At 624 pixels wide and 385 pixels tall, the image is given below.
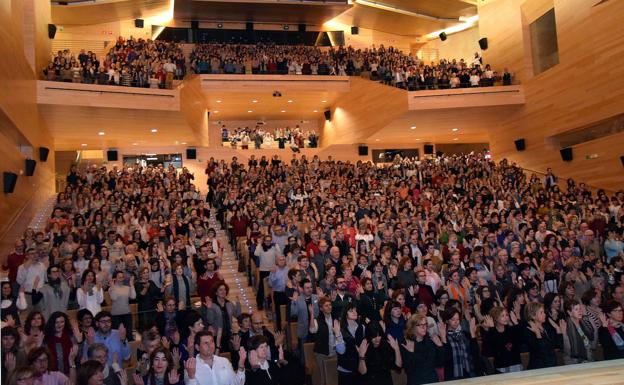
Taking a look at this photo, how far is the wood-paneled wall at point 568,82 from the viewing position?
41.9 ft

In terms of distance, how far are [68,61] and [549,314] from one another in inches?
509

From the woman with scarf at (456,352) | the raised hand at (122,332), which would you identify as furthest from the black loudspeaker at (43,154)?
the woman with scarf at (456,352)

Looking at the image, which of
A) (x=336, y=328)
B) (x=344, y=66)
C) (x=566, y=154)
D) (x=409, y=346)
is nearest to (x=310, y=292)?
A: (x=336, y=328)

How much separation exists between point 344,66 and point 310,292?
529 inches

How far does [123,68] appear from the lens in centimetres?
1473

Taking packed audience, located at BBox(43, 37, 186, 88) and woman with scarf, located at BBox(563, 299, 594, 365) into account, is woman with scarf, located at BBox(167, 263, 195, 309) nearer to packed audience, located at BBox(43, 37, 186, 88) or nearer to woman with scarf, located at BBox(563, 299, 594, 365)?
woman with scarf, located at BBox(563, 299, 594, 365)

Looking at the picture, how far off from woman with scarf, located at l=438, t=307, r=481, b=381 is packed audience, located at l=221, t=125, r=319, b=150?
1478 centimetres

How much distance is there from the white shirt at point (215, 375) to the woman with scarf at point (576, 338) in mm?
3007

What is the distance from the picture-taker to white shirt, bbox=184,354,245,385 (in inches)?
153

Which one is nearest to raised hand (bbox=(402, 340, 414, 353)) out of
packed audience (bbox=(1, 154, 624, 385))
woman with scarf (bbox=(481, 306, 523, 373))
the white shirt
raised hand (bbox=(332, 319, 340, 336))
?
packed audience (bbox=(1, 154, 624, 385))

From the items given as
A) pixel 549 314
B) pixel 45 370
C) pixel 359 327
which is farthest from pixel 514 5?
pixel 45 370

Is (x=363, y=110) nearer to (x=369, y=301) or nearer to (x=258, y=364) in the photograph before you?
(x=369, y=301)

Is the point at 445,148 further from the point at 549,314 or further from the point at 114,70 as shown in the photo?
the point at 549,314

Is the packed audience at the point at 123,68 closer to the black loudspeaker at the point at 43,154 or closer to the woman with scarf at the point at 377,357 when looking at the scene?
the black loudspeaker at the point at 43,154
